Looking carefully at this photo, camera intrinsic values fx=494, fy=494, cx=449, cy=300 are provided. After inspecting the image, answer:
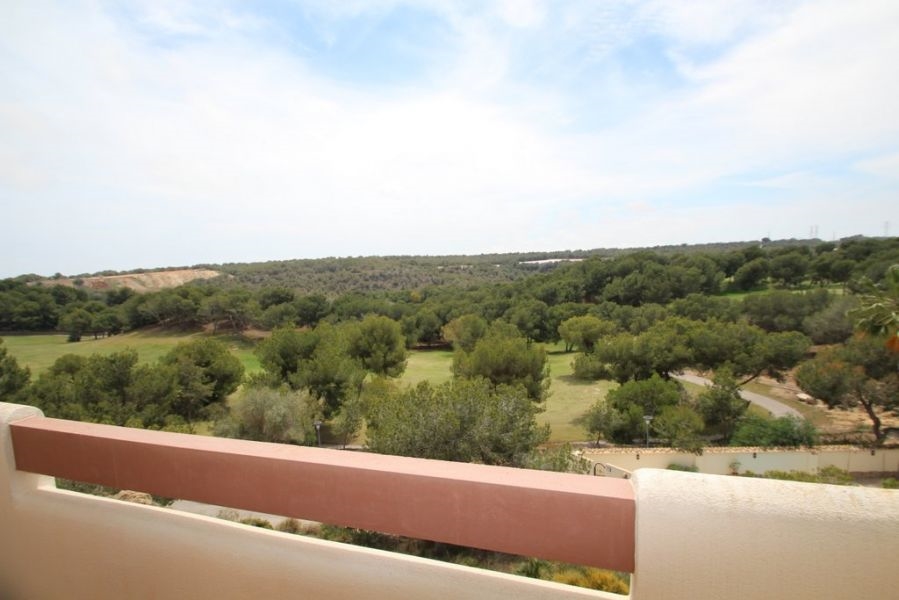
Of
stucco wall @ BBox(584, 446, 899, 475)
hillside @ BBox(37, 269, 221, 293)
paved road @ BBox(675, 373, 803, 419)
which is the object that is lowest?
paved road @ BBox(675, 373, 803, 419)

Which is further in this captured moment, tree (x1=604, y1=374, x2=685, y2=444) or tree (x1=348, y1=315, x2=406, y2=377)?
tree (x1=348, y1=315, x2=406, y2=377)

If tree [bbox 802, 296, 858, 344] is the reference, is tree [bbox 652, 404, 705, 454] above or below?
below

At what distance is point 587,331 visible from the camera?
37750mm

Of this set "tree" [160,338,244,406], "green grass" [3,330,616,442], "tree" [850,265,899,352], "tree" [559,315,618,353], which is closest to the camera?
"tree" [850,265,899,352]

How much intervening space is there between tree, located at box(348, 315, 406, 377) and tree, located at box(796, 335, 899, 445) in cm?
2040

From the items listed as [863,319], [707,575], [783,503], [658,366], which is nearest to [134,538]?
[707,575]

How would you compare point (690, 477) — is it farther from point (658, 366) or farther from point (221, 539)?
point (658, 366)

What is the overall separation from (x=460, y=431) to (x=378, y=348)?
16.8m

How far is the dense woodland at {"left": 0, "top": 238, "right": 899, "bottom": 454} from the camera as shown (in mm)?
16656

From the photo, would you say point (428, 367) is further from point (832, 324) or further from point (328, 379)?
point (832, 324)

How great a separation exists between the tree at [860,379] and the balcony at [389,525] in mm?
24956

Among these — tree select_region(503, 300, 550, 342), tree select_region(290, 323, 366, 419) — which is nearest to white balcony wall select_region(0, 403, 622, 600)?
tree select_region(290, 323, 366, 419)

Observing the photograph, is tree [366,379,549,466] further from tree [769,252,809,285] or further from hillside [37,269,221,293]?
hillside [37,269,221,293]

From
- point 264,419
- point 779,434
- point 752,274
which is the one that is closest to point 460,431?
point 264,419
